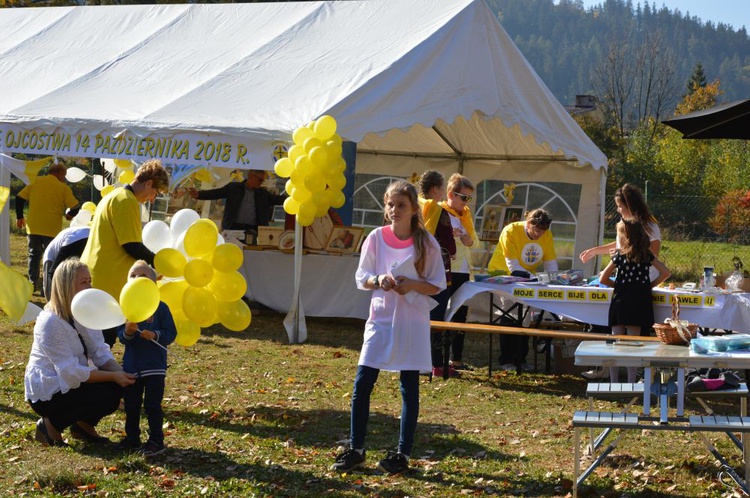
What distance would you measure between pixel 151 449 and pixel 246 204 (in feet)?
25.5

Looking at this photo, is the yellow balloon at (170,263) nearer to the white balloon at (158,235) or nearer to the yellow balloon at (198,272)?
the yellow balloon at (198,272)

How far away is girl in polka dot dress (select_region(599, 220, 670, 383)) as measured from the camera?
837 centimetres

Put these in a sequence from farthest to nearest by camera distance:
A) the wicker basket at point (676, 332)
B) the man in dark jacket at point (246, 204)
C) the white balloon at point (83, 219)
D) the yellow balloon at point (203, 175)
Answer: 1. the man in dark jacket at point (246, 204)
2. the yellow balloon at point (203, 175)
3. the white balloon at point (83, 219)
4. the wicker basket at point (676, 332)

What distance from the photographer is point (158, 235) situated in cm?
675

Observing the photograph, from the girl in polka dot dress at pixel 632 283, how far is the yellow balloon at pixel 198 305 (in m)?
3.64

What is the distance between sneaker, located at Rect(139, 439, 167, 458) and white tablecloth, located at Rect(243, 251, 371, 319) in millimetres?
5791

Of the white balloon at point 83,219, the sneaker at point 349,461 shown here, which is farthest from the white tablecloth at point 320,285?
the sneaker at point 349,461

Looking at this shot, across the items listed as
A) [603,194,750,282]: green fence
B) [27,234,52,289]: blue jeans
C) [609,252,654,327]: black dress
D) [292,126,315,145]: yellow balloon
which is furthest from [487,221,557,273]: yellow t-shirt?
[603,194,750,282]: green fence

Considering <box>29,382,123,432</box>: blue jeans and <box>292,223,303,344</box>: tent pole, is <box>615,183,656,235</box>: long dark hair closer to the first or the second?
<box>292,223,303,344</box>: tent pole

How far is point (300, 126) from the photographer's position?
1080cm

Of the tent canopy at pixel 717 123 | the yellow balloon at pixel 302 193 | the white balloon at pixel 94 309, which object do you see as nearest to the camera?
the white balloon at pixel 94 309

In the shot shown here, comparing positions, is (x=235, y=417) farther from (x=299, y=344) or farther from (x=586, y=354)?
(x=299, y=344)

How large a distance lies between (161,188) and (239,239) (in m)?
6.24

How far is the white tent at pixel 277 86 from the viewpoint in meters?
11.3
